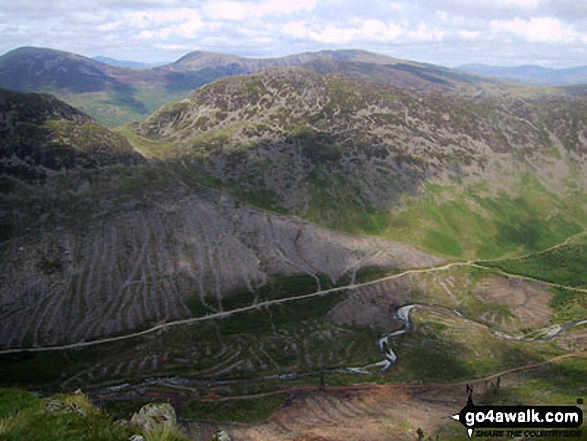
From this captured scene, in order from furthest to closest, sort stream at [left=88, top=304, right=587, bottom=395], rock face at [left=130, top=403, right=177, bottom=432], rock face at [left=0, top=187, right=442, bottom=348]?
rock face at [left=0, top=187, right=442, bottom=348] → stream at [left=88, top=304, right=587, bottom=395] → rock face at [left=130, top=403, right=177, bottom=432]

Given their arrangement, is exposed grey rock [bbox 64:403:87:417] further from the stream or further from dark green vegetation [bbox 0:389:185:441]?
the stream

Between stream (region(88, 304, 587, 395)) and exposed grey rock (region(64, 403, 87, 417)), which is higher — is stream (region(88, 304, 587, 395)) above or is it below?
below

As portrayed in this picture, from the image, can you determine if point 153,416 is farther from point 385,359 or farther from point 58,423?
point 385,359

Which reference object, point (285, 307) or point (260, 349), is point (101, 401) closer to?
point (260, 349)

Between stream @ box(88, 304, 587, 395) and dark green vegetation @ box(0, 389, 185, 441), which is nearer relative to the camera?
dark green vegetation @ box(0, 389, 185, 441)

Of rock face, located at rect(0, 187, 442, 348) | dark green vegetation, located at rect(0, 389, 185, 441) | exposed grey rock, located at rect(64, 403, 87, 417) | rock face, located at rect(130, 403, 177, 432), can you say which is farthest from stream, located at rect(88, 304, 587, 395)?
exposed grey rock, located at rect(64, 403, 87, 417)

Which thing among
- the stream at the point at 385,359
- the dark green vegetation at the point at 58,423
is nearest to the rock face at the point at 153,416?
the dark green vegetation at the point at 58,423

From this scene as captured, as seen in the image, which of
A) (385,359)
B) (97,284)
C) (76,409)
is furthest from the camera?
(97,284)

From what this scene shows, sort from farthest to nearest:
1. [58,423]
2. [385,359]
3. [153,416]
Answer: [385,359], [153,416], [58,423]

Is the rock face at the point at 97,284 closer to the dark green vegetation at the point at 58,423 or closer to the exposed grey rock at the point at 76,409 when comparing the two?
the dark green vegetation at the point at 58,423

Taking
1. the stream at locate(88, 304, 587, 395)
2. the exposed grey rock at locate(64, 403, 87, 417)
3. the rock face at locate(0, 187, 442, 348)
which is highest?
the exposed grey rock at locate(64, 403, 87, 417)

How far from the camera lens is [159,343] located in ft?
495

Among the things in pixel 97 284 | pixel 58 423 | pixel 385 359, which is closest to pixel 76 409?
pixel 58 423

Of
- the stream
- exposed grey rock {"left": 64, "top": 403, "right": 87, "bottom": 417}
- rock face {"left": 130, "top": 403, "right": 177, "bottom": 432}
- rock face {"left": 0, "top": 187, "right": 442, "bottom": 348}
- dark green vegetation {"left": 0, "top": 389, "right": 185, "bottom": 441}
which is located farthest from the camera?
rock face {"left": 0, "top": 187, "right": 442, "bottom": 348}
